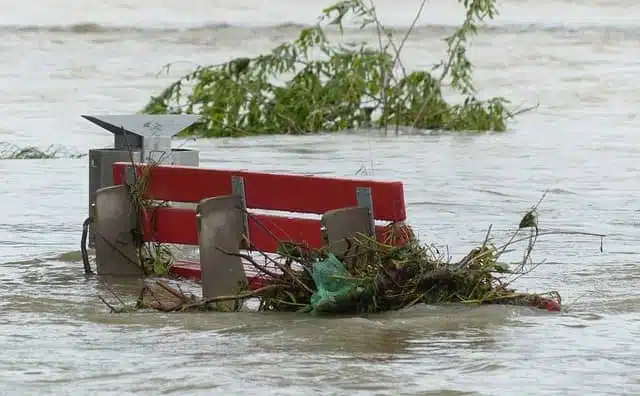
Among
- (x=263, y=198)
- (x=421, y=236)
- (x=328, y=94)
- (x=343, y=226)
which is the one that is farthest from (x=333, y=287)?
(x=328, y=94)

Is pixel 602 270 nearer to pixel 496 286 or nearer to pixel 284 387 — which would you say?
pixel 496 286

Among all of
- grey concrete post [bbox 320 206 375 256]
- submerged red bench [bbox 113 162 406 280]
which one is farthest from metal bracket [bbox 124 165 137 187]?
grey concrete post [bbox 320 206 375 256]

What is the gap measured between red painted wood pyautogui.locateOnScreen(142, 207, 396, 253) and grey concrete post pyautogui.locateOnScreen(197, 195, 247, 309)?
0.39 feet

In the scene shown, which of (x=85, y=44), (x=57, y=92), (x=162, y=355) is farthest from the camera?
(x=85, y=44)

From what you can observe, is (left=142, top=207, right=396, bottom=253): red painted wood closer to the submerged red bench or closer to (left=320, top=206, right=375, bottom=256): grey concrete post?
the submerged red bench

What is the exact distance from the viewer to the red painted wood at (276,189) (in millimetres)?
8164

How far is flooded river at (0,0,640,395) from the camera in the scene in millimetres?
6801

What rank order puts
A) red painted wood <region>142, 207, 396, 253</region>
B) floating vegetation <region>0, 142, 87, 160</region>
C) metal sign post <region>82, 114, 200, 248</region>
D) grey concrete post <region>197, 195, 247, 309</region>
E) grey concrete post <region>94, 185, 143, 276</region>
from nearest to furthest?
grey concrete post <region>197, 195, 247, 309</region>
red painted wood <region>142, 207, 396, 253</region>
grey concrete post <region>94, 185, 143, 276</region>
metal sign post <region>82, 114, 200, 248</region>
floating vegetation <region>0, 142, 87, 160</region>

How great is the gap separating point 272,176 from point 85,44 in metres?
27.0

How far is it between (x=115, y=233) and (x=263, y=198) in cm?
117

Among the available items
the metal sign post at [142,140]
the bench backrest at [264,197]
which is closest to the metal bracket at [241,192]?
the bench backrest at [264,197]

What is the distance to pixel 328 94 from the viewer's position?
19.0 meters

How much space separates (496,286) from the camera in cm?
831

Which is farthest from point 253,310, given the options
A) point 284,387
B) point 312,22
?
point 312,22
